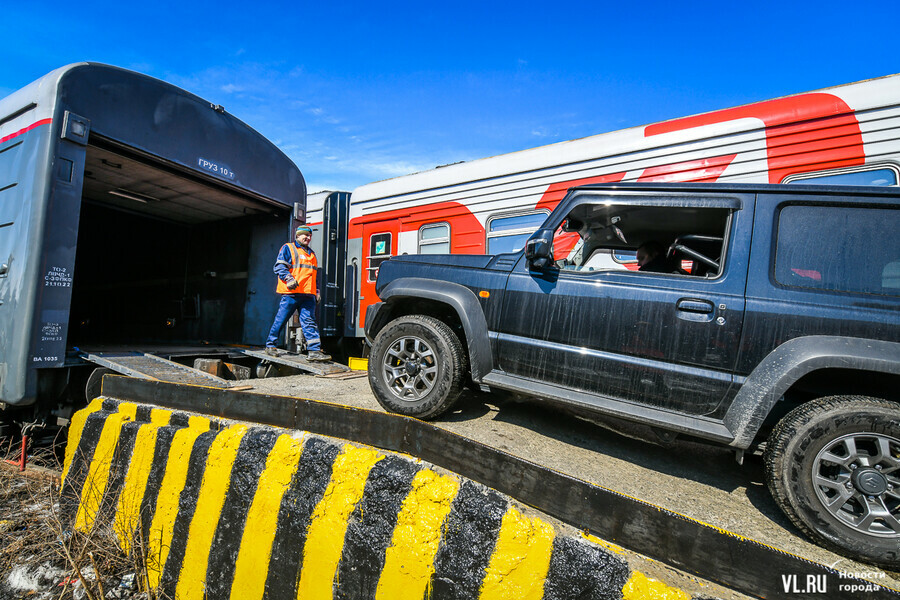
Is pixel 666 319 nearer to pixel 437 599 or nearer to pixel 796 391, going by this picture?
pixel 796 391

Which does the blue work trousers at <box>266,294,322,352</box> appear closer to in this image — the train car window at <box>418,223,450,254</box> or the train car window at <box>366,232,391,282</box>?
the train car window at <box>366,232,391,282</box>

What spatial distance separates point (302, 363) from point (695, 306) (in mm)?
4176

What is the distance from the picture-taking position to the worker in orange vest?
5.62 m

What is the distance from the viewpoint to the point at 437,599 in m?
1.97

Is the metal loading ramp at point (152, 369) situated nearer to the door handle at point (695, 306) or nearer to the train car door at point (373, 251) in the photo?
the train car door at point (373, 251)

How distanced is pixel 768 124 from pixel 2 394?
304 inches

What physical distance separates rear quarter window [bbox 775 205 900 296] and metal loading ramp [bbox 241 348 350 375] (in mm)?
4109

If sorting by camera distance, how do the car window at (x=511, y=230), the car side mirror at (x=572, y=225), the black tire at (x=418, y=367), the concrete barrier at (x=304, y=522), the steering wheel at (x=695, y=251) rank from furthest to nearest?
the car window at (x=511, y=230) < the car side mirror at (x=572, y=225) < the black tire at (x=418, y=367) < the steering wheel at (x=695, y=251) < the concrete barrier at (x=304, y=522)

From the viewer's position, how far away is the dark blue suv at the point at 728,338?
6.17ft

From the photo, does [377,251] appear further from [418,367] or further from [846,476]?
[846,476]

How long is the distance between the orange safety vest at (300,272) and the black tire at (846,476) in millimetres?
5142

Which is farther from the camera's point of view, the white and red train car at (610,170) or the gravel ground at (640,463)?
the white and red train car at (610,170)

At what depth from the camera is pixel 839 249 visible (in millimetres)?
2191

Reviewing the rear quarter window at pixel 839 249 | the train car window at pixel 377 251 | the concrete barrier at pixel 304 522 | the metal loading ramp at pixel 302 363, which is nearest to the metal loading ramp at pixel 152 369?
the concrete barrier at pixel 304 522
